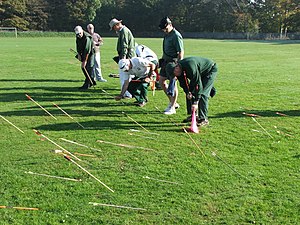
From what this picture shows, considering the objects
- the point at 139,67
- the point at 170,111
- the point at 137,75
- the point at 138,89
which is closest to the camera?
the point at 170,111

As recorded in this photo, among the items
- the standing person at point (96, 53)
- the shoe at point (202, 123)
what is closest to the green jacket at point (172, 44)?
the shoe at point (202, 123)

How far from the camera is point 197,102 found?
26.0 ft

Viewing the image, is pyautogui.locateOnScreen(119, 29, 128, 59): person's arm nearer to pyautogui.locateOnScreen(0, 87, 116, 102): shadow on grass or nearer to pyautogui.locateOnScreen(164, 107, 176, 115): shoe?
pyautogui.locateOnScreen(0, 87, 116, 102): shadow on grass

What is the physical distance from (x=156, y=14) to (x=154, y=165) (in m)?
95.9

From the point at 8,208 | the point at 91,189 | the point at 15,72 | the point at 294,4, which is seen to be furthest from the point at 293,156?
the point at 294,4

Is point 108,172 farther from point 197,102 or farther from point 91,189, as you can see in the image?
point 197,102

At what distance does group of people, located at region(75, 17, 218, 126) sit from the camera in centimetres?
781

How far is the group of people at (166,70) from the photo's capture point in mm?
7809

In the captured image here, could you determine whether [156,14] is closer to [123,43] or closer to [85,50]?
[85,50]

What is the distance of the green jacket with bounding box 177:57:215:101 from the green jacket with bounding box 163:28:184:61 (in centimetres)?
117

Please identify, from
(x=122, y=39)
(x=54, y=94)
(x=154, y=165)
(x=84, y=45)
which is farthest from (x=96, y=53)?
(x=154, y=165)

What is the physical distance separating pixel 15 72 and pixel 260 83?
36.7 feet

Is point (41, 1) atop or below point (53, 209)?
atop

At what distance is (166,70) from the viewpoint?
8359 mm
